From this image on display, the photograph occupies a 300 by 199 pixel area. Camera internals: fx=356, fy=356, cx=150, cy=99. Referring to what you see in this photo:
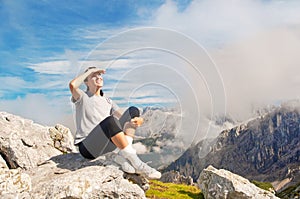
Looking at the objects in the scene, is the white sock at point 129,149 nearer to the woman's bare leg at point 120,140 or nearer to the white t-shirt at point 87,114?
the woman's bare leg at point 120,140

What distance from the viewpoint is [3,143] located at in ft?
58.2

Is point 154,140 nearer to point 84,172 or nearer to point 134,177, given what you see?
point 134,177

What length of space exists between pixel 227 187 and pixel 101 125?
37.6 ft

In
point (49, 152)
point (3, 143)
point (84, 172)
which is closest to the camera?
point (84, 172)

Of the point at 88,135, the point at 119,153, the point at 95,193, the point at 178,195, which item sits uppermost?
the point at 88,135

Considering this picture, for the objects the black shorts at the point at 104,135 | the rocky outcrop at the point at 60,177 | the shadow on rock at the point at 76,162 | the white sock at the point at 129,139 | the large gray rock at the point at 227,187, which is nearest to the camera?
the rocky outcrop at the point at 60,177

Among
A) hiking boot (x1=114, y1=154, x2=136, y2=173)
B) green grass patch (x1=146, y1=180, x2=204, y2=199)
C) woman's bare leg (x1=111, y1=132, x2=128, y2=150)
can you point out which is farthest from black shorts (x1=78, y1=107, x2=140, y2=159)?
green grass patch (x1=146, y1=180, x2=204, y2=199)

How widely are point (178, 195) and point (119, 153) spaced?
10343 mm

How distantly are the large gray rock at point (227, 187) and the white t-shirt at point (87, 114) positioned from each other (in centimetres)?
1099

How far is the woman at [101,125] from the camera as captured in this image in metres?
13.4

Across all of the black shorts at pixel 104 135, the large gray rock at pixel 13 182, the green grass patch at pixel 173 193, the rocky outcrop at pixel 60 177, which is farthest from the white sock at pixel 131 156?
the green grass patch at pixel 173 193

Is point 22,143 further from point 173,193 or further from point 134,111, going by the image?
point 173,193

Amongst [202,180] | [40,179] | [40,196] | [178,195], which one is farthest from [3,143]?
[202,180]

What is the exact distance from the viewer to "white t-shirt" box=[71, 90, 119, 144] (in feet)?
45.1
